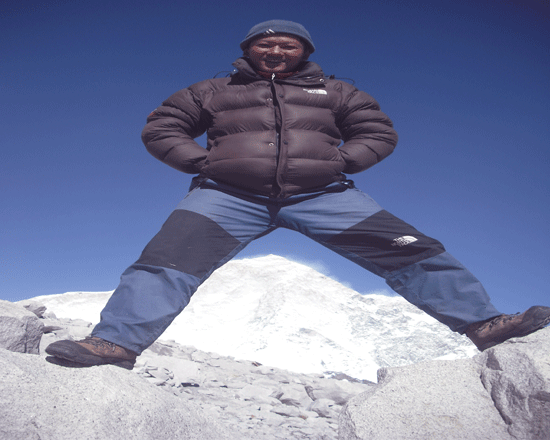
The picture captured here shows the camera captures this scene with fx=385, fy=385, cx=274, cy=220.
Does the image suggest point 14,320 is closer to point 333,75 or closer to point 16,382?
point 16,382

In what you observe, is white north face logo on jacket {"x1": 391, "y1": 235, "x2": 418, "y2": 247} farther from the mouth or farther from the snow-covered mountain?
the snow-covered mountain

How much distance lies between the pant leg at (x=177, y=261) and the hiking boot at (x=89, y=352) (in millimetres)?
50

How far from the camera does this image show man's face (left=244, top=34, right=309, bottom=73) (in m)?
3.51

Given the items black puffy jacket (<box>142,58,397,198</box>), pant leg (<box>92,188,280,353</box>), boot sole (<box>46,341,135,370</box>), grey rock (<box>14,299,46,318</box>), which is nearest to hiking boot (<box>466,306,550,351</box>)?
black puffy jacket (<box>142,58,397,198</box>)

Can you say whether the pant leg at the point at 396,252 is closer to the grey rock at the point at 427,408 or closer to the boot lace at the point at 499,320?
the boot lace at the point at 499,320

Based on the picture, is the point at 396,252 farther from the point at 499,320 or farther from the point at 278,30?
the point at 278,30

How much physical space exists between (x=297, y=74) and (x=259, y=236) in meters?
1.52

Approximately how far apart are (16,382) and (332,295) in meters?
13.0

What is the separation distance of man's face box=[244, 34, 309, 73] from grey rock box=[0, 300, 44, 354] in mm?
3189

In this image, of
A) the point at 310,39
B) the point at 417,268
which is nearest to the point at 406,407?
the point at 417,268

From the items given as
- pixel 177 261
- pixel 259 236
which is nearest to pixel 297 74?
pixel 259 236

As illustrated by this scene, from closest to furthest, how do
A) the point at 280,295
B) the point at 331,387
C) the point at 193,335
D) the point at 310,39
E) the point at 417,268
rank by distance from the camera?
the point at 417,268
the point at 310,39
the point at 331,387
the point at 193,335
the point at 280,295

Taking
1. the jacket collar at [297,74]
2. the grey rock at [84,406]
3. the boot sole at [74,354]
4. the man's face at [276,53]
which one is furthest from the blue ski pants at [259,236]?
the man's face at [276,53]

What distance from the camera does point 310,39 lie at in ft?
11.9
